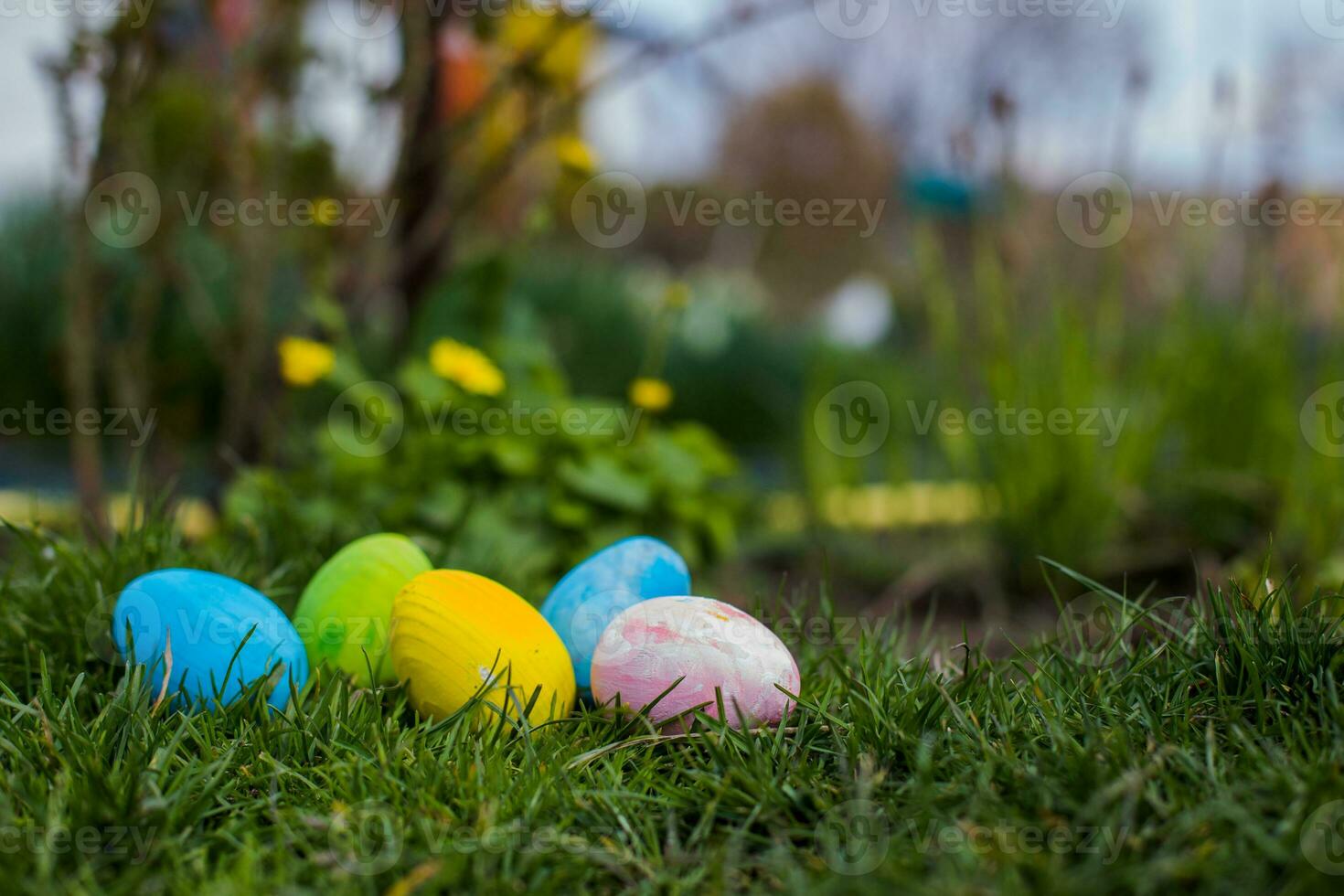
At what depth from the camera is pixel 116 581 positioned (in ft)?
4.62

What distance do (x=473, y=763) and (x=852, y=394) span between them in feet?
8.04

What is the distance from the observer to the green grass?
828mm

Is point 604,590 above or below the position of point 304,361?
below

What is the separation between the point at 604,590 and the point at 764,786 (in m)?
0.42

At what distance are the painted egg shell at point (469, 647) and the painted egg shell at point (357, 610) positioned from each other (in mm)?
104

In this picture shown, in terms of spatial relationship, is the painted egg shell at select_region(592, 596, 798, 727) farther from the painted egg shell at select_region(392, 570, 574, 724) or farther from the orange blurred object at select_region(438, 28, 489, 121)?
the orange blurred object at select_region(438, 28, 489, 121)

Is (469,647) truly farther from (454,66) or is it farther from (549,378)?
(454,66)

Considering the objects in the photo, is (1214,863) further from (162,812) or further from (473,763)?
(162,812)

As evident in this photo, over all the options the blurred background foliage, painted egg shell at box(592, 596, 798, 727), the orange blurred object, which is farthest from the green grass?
the orange blurred object

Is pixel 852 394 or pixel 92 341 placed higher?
pixel 92 341

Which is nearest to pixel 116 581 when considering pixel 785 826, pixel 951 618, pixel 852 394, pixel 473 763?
pixel 473 763

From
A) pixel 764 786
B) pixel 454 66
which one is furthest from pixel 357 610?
pixel 454 66

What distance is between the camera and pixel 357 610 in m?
1.29

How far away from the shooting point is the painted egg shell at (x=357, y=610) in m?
1.28
